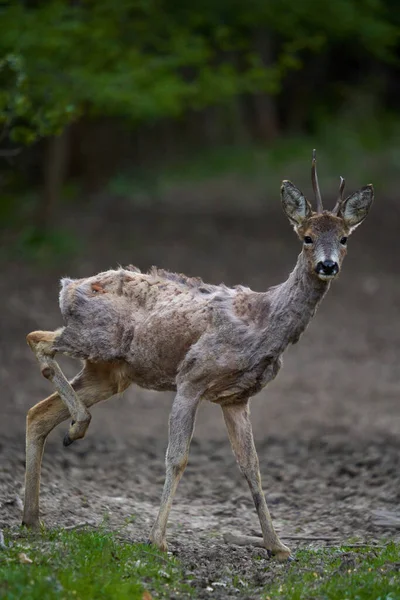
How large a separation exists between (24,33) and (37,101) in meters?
→ 1.02

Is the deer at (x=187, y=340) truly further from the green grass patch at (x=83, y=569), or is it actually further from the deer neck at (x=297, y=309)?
the green grass patch at (x=83, y=569)

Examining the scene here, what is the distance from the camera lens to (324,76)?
131ft

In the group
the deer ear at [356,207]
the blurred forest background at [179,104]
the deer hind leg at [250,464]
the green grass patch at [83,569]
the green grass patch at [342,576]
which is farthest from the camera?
the blurred forest background at [179,104]

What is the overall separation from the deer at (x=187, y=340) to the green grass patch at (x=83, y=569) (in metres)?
0.45

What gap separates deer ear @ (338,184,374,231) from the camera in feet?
26.6

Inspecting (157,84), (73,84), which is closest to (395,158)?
(157,84)

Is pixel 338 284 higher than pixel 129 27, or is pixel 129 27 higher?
pixel 129 27

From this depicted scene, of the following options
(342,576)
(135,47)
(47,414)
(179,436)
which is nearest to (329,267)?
(179,436)

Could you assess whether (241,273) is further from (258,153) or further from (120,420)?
(258,153)

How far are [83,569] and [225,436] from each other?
6616 millimetres

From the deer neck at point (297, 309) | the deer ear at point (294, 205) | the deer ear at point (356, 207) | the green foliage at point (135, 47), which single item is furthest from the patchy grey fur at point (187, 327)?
the green foliage at point (135, 47)

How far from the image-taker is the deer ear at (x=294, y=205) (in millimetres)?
8148

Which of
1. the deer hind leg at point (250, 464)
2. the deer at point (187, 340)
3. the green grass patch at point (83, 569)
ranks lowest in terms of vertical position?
the green grass patch at point (83, 569)

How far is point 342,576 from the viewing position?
714 centimetres
